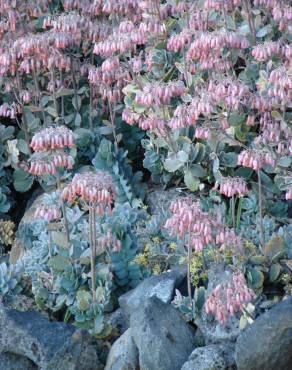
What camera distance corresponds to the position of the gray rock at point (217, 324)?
4719 millimetres

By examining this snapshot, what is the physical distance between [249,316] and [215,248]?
639 mm

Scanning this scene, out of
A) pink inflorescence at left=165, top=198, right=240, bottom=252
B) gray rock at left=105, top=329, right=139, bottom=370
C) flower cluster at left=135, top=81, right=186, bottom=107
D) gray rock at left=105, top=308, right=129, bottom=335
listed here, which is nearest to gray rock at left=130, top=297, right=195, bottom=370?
gray rock at left=105, top=329, right=139, bottom=370

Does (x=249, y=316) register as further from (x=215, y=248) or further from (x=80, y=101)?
(x=80, y=101)

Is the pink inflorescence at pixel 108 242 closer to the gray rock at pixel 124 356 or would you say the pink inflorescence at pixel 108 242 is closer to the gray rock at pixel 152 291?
the gray rock at pixel 152 291

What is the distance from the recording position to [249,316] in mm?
4688

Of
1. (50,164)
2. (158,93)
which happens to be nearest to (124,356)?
(50,164)

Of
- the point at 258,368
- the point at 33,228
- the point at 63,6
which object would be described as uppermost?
the point at 63,6

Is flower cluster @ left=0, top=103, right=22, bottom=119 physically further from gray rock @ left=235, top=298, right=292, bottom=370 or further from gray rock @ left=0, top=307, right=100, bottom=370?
gray rock @ left=235, top=298, right=292, bottom=370

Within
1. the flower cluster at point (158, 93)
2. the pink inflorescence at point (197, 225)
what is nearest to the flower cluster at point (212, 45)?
the flower cluster at point (158, 93)

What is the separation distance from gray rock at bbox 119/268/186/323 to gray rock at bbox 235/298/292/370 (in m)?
0.83

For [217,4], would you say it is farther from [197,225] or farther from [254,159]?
[197,225]

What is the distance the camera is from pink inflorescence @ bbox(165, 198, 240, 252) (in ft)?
15.3

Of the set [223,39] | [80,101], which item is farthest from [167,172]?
[223,39]

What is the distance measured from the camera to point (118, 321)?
5289 millimetres
